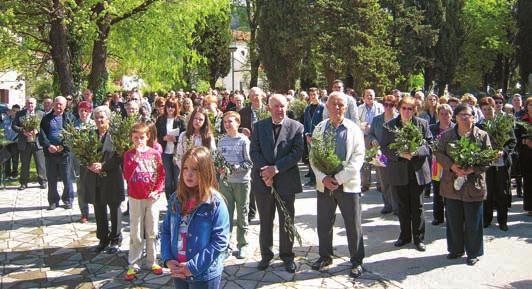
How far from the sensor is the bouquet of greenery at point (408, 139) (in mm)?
6582

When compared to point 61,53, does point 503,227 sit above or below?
below

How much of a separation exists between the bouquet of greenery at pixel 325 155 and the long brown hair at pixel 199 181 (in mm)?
2248

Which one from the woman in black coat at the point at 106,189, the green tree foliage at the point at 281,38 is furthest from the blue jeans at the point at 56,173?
the green tree foliage at the point at 281,38

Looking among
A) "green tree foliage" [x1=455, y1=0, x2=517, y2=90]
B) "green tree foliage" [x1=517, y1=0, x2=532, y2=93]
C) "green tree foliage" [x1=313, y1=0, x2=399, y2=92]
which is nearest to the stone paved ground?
"green tree foliage" [x1=313, y1=0, x2=399, y2=92]

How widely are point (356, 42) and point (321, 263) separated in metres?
27.7

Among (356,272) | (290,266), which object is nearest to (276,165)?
(290,266)

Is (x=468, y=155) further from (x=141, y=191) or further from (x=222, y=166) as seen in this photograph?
(x=141, y=191)

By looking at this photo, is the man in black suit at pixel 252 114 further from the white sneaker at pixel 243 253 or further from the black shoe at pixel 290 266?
the black shoe at pixel 290 266

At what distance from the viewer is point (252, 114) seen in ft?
30.2

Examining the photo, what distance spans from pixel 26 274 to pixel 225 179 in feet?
9.04

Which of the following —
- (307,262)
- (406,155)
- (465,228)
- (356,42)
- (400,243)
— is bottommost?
(307,262)

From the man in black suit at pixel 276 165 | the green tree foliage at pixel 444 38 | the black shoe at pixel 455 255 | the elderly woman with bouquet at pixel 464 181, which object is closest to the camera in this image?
the man in black suit at pixel 276 165

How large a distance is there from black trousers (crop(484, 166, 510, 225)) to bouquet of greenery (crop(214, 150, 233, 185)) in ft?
13.9

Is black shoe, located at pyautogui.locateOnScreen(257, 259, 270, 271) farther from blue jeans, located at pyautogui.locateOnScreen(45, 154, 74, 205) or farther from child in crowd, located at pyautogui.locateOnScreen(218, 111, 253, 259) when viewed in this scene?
blue jeans, located at pyautogui.locateOnScreen(45, 154, 74, 205)
